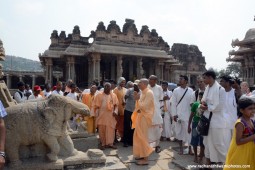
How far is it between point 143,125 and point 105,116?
146cm

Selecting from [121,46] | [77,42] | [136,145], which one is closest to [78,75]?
[77,42]

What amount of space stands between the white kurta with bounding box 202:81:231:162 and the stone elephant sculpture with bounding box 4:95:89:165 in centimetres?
206

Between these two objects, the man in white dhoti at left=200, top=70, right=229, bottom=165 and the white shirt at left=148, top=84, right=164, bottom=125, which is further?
the white shirt at left=148, top=84, right=164, bottom=125

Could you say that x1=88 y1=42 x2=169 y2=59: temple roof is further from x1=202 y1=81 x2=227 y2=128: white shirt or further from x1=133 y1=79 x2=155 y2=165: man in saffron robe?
x1=202 y1=81 x2=227 y2=128: white shirt

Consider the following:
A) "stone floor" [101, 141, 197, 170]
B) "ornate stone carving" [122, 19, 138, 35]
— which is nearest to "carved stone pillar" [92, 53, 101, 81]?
"ornate stone carving" [122, 19, 138, 35]

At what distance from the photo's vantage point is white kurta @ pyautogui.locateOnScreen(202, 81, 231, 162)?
427 centimetres

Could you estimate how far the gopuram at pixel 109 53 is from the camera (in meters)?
23.4

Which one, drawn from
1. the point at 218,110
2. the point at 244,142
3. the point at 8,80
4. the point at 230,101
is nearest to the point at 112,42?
the point at 230,101

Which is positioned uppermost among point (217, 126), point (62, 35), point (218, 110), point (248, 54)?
point (62, 35)

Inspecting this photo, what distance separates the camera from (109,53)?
2280cm

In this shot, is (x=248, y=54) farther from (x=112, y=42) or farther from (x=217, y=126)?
(x=217, y=126)

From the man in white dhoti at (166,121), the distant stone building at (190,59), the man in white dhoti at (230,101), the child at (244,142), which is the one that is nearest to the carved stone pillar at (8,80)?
the distant stone building at (190,59)

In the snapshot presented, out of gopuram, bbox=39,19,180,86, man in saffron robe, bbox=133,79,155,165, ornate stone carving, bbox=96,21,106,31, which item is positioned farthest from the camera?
ornate stone carving, bbox=96,21,106,31

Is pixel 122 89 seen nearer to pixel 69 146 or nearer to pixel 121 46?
pixel 69 146
